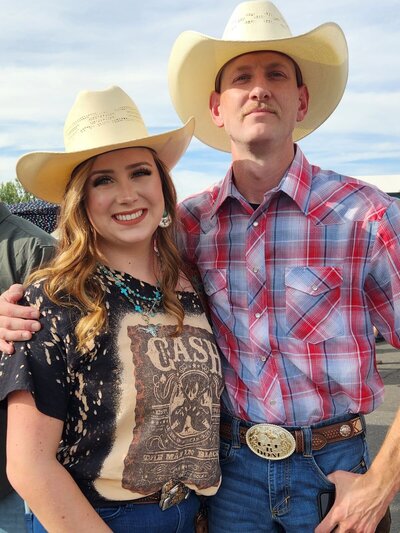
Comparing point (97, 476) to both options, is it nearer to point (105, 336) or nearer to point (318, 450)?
point (105, 336)

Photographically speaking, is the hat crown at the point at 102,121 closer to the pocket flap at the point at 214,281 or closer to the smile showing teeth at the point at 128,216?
the smile showing teeth at the point at 128,216

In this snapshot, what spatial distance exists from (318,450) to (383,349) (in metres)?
7.77

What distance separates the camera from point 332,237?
2285mm

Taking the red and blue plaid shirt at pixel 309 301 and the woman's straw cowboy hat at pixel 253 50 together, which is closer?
the red and blue plaid shirt at pixel 309 301

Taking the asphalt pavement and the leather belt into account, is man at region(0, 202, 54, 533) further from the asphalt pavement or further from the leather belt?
the asphalt pavement

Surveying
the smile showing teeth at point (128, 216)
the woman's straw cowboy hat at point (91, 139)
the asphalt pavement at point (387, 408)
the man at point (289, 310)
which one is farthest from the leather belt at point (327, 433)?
the asphalt pavement at point (387, 408)

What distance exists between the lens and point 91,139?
6.95 ft

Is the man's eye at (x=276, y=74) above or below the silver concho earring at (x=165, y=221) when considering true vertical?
above

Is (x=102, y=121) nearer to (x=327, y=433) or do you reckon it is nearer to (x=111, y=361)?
(x=111, y=361)

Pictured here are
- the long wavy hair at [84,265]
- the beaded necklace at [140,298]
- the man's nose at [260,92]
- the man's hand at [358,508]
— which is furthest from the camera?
the man's nose at [260,92]

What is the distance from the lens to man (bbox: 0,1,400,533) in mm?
2246

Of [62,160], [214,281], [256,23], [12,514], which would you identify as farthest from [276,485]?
[256,23]

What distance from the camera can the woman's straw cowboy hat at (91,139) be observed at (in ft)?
6.97

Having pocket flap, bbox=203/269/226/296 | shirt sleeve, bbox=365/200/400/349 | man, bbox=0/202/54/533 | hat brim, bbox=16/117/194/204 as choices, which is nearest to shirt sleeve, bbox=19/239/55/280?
man, bbox=0/202/54/533
